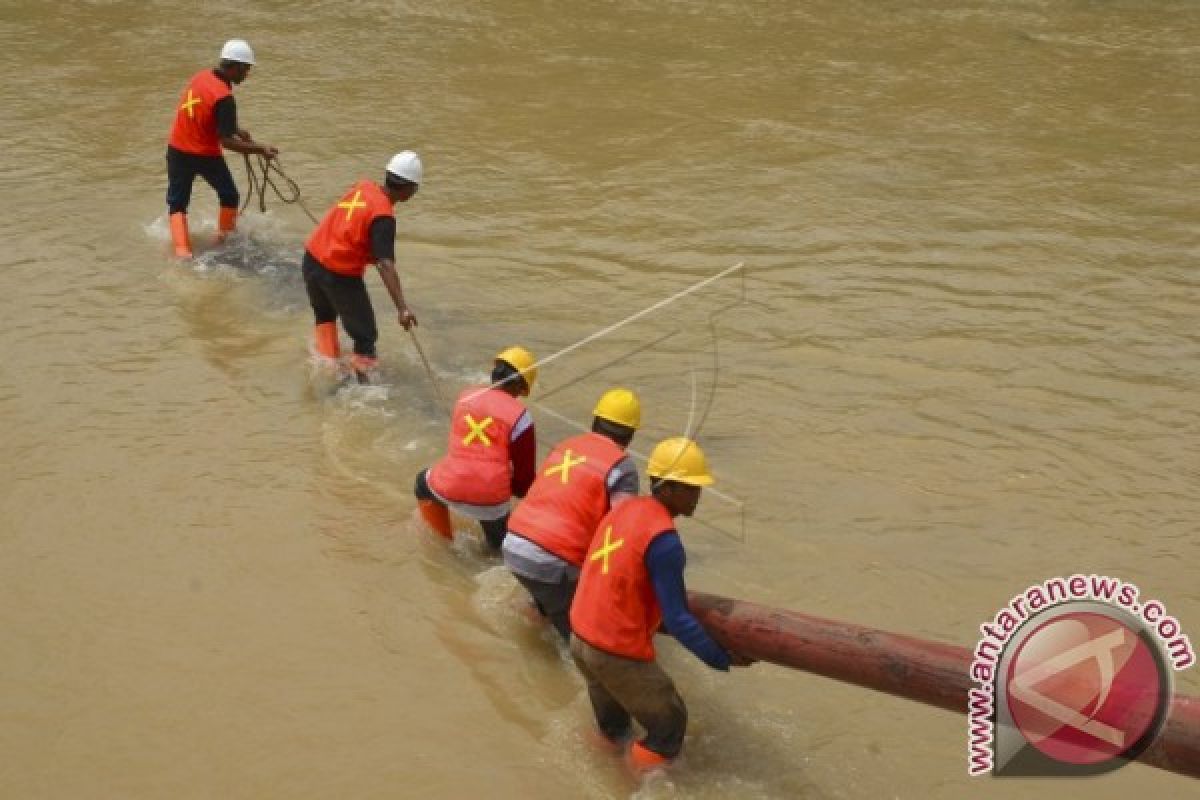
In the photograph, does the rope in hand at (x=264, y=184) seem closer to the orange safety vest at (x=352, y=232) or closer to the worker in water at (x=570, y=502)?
the orange safety vest at (x=352, y=232)

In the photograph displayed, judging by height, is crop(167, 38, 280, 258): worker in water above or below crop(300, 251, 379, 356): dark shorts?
above

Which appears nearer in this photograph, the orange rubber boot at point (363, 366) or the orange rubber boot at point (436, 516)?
the orange rubber boot at point (436, 516)

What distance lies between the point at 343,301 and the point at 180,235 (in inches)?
98.5

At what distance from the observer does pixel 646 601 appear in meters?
4.55

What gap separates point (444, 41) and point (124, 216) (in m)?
5.96

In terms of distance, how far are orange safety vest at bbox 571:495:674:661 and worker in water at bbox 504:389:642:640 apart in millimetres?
246

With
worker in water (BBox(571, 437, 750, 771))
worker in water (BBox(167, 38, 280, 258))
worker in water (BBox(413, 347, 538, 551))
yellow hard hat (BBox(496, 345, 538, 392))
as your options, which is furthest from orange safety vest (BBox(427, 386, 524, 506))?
worker in water (BBox(167, 38, 280, 258))

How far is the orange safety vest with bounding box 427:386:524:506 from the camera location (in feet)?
18.4

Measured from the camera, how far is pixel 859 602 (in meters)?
5.83

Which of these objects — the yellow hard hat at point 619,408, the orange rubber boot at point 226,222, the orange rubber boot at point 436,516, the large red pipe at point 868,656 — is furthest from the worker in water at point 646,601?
the orange rubber boot at point 226,222

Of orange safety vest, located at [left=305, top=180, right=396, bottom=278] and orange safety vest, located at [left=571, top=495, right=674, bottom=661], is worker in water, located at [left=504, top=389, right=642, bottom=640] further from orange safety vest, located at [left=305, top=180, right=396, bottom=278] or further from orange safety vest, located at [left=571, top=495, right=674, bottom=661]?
orange safety vest, located at [left=305, top=180, right=396, bottom=278]

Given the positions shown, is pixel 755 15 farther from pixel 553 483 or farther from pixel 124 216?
pixel 553 483

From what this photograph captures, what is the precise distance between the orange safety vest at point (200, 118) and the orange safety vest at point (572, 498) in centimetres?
539

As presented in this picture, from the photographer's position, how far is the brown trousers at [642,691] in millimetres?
4602
